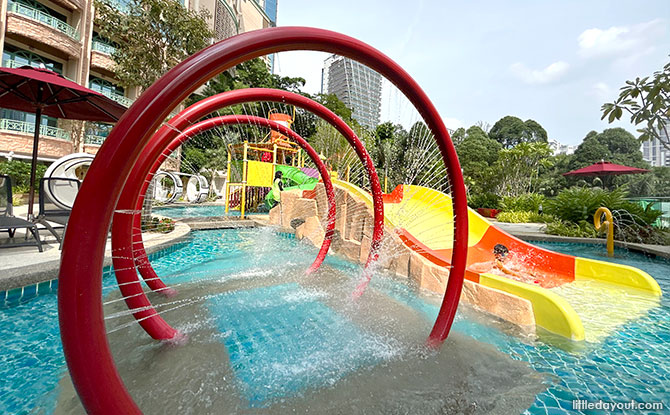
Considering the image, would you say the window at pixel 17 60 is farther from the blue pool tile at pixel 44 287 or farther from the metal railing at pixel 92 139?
the blue pool tile at pixel 44 287

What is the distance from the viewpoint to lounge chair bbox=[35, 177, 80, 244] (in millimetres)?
5176

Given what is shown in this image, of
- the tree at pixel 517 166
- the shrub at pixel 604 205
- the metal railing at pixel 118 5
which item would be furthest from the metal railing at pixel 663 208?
the metal railing at pixel 118 5

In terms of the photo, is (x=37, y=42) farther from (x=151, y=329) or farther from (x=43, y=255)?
(x=151, y=329)

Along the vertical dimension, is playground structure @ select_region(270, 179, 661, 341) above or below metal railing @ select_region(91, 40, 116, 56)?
below

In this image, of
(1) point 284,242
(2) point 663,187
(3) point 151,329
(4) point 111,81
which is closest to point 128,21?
(4) point 111,81

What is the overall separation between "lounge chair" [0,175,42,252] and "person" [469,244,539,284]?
706 centimetres

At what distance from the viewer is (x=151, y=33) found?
14664 millimetres

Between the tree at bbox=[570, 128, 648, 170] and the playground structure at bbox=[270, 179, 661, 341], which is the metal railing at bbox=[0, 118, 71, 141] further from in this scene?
the tree at bbox=[570, 128, 648, 170]

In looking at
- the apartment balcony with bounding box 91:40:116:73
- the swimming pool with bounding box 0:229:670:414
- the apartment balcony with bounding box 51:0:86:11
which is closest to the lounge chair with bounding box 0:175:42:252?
the swimming pool with bounding box 0:229:670:414

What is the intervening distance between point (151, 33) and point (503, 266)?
1767 centimetres

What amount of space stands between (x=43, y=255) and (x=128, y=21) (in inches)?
584

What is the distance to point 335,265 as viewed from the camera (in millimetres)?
6215

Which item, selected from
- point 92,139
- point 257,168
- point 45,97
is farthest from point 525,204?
point 92,139

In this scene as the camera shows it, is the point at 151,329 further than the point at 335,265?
No
